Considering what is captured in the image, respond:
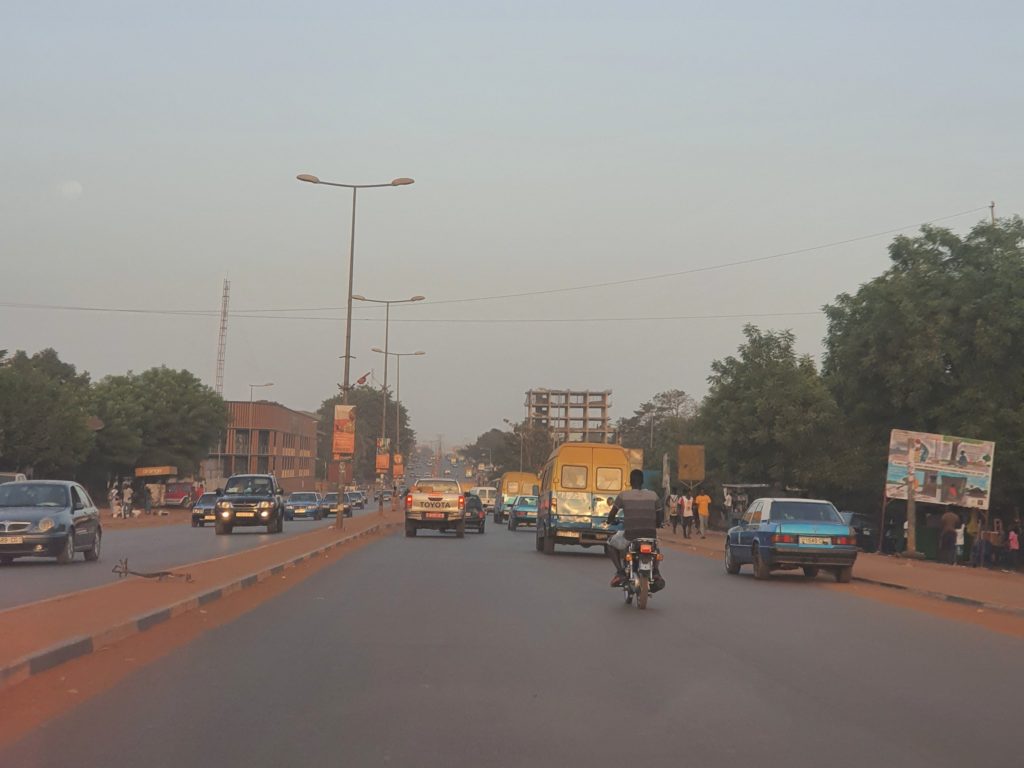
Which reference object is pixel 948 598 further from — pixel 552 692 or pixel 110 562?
pixel 110 562

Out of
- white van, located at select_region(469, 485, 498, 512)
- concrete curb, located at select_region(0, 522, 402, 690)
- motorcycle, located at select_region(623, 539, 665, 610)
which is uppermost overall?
motorcycle, located at select_region(623, 539, 665, 610)

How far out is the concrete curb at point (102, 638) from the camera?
979 cm

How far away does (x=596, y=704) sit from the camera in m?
8.96

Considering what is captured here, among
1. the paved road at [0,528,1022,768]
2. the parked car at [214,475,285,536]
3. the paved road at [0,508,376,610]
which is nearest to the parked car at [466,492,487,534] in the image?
the parked car at [214,475,285,536]

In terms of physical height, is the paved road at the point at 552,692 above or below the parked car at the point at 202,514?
above

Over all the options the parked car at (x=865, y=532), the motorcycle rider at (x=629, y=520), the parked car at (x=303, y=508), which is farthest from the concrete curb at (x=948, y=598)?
the parked car at (x=303, y=508)

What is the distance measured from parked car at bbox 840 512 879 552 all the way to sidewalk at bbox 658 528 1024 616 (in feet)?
32.1

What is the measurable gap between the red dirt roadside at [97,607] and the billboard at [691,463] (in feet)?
124

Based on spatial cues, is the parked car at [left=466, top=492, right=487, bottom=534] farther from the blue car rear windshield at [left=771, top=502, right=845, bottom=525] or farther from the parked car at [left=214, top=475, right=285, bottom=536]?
the blue car rear windshield at [left=771, top=502, right=845, bottom=525]

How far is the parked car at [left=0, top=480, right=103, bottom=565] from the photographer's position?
23297 mm

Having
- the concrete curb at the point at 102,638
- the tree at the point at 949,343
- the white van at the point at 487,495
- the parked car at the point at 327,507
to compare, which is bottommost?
the parked car at the point at 327,507

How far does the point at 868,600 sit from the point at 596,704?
40.5ft

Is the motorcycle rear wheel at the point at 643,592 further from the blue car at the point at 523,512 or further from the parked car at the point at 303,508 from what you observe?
the parked car at the point at 303,508

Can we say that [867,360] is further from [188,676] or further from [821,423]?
[188,676]
